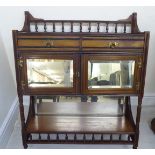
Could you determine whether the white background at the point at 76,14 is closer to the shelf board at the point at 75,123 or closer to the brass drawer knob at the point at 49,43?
the brass drawer knob at the point at 49,43

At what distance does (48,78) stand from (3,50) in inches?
19.7

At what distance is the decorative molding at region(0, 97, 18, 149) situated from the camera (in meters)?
1.76

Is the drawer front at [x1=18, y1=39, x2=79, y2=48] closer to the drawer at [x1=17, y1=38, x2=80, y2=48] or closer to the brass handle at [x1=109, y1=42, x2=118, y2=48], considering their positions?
the drawer at [x1=17, y1=38, x2=80, y2=48]

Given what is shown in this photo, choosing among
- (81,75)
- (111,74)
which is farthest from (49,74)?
(111,74)

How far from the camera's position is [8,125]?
190 cm

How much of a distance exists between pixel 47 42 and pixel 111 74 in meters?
0.47

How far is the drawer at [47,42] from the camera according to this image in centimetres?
147

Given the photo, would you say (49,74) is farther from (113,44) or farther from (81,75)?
(113,44)

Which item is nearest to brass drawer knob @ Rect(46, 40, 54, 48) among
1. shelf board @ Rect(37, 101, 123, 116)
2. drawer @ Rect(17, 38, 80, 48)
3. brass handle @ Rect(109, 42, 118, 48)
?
drawer @ Rect(17, 38, 80, 48)

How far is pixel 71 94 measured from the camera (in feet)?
5.30

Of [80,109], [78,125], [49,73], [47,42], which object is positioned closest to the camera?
[47,42]

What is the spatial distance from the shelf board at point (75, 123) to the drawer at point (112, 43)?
0.63 meters

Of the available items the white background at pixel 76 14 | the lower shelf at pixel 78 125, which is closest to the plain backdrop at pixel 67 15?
the white background at pixel 76 14

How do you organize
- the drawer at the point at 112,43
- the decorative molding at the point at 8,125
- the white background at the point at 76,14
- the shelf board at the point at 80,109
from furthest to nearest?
the shelf board at the point at 80,109, the decorative molding at the point at 8,125, the white background at the point at 76,14, the drawer at the point at 112,43
